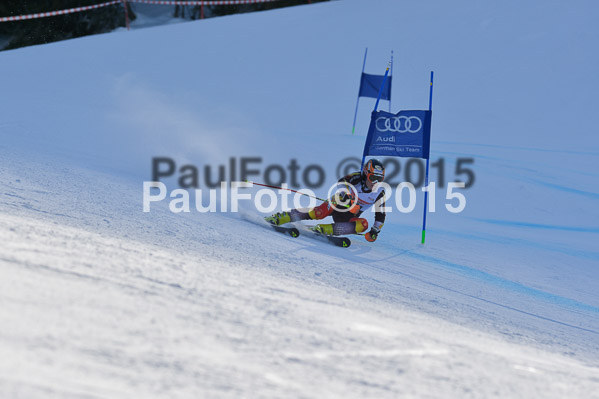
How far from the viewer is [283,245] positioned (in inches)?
198

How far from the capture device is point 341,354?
239 centimetres

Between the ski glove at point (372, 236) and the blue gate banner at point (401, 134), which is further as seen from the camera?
the blue gate banner at point (401, 134)

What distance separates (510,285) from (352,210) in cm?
168

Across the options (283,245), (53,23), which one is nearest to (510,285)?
(283,245)

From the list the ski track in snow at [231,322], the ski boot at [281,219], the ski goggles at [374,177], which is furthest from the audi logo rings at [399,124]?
the ski track in snow at [231,322]

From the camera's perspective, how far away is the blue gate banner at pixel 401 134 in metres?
6.15

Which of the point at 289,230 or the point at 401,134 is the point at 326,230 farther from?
the point at 401,134

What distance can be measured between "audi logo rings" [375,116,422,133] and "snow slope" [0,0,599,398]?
47.9 inches


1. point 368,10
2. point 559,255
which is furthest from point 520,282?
point 368,10

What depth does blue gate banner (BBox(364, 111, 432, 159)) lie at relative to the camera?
20.2ft

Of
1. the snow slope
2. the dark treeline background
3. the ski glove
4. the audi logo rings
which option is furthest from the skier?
the dark treeline background

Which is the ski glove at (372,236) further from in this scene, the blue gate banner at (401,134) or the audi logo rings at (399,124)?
the audi logo rings at (399,124)

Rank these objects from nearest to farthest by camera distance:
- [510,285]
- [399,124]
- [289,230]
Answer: [510,285]
[289,230]
[399,124]

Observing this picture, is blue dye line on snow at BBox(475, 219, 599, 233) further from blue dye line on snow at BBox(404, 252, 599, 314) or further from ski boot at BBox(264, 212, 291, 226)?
ski boot at BBox(264, 212, 291, 226)
